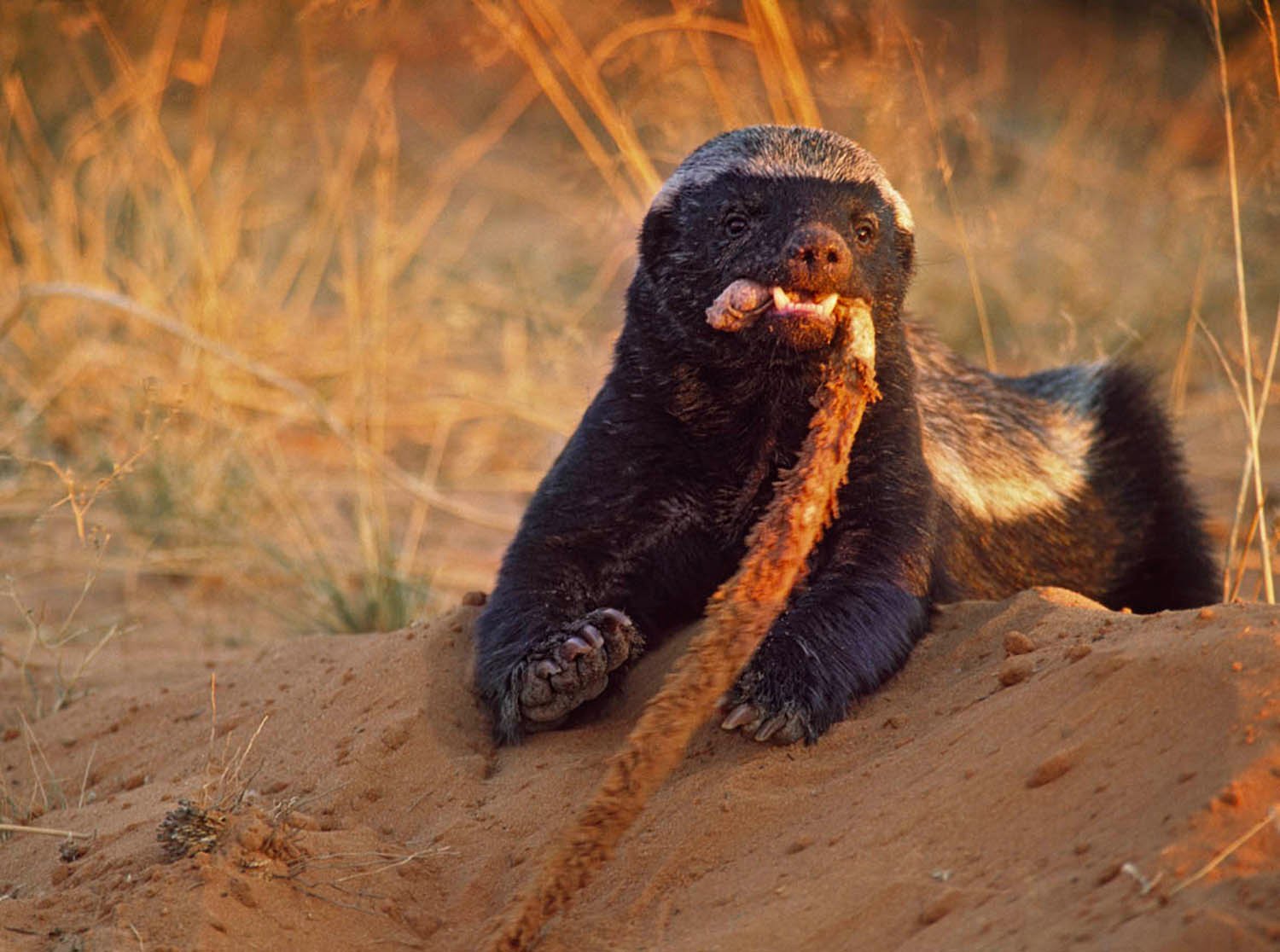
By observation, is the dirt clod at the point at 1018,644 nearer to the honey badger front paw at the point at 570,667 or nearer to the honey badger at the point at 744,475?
the honey badger at the point at 744,475

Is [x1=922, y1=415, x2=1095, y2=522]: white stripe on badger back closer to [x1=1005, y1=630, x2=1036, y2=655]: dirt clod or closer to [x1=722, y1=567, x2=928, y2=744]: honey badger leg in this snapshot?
[x1=722, y1=567, x2=928, y2=744]: honey badger leg

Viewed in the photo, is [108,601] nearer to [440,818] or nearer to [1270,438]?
[440,818]

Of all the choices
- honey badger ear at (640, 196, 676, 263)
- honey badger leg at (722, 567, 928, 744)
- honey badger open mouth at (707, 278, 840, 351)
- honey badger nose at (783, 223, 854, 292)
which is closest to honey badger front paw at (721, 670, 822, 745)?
honey badger leg at (722, 567, 928, 744)

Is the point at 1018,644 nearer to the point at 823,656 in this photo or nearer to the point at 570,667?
the point at 823,656

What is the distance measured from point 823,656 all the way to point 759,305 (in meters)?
0.93

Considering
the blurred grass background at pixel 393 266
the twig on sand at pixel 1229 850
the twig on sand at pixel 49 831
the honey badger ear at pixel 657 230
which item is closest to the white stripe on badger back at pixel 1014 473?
the blurred grass background at pixel 393 266

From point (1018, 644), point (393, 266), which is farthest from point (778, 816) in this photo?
point (393, 266)

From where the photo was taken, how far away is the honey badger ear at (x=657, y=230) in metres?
4.32

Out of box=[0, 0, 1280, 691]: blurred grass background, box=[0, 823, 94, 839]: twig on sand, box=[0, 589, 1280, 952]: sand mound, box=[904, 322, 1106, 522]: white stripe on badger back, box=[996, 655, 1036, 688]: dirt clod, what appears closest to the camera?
box=[0, 589, 1280, 952]: sand mound

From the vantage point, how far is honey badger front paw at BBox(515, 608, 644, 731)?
3.70 meters

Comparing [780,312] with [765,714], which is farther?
[780,312]

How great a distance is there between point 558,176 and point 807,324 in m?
7.43

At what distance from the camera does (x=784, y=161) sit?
162 inches

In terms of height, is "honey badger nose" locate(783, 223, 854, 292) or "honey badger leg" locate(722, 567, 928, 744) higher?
"honey badger nose" locate(783, 223, 854, 292)
